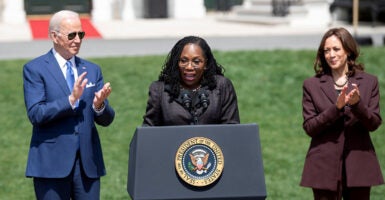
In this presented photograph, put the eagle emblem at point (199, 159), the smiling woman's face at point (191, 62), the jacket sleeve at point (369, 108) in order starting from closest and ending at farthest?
the eagle emblem at point (199, 159), the smiling woman's face at point (191, 62), the jacket sleeve at point (369, 108)

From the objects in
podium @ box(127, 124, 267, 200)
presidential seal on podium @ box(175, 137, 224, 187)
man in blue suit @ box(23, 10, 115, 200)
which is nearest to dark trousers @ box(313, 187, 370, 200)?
podium @ box(127, 124, 267, 200)

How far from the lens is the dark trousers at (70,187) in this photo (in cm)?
680

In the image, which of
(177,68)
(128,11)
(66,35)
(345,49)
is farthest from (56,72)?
(128,11)

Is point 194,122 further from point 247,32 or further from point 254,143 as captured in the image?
point 247,32

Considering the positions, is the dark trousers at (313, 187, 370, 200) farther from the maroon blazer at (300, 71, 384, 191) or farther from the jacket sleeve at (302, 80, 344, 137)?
the jacket sleeve at (302, 80, 344, 137)

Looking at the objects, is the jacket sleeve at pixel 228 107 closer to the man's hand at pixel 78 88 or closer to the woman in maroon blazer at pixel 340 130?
the woman in maroon blazer at pixel 340 130

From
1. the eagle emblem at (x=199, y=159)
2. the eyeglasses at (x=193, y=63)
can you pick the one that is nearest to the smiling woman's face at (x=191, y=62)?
the eyeglasses at (x=193, y=63)

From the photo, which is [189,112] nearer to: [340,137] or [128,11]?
[340,137]

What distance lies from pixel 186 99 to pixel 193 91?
0.25 ft

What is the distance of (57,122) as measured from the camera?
22.2 feet

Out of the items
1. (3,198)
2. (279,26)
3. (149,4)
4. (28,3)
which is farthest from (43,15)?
(3,198)

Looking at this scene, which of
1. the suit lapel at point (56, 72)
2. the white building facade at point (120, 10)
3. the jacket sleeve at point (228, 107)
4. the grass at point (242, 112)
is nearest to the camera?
the jacket sleeve at point (228, 107)

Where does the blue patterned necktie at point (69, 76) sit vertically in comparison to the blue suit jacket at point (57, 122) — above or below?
above

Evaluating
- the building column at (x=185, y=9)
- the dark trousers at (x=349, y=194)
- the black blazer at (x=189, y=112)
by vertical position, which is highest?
the black blazer at (x=189, y=112)
